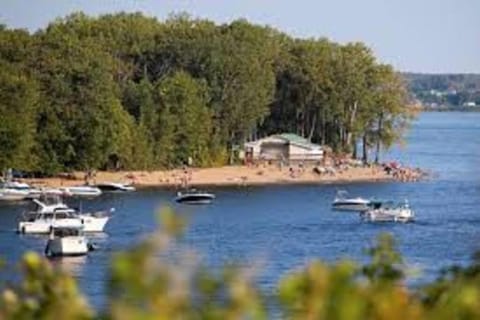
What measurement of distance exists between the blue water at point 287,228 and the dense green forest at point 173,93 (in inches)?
233

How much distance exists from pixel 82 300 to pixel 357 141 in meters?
83.4

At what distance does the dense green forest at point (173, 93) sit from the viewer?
65125mm

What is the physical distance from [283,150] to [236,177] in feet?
32.1

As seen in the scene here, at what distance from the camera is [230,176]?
71250 mm

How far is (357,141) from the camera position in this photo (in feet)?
286

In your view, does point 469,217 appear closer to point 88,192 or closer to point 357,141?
point 88,192

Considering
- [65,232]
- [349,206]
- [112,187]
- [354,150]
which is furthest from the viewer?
[354,150]

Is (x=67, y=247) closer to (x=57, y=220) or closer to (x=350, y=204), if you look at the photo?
(x=57, y=220)

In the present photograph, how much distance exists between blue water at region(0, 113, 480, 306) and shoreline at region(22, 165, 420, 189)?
2.36m

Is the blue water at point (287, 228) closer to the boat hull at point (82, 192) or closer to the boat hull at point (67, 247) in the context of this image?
the boat hull at point (67, 247)

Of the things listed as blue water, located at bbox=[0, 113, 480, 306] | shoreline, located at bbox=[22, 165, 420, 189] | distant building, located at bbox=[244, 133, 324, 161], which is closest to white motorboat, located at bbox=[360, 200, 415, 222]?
blue water, located at bbox=[0, 113, 480, 306]

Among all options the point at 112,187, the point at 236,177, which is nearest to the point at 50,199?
the point at 112,187

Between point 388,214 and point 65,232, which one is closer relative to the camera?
point 65,232

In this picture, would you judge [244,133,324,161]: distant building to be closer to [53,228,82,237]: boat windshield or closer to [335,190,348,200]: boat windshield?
[335,190,348,200]: boat windshield
